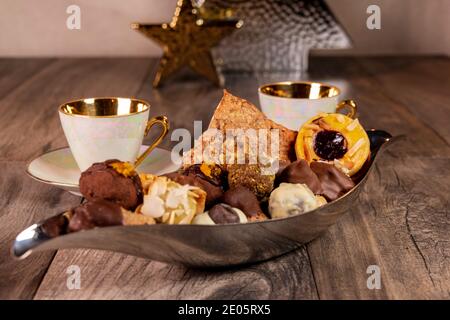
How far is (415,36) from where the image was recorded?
6.39ft

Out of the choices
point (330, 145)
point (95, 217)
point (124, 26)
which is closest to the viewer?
point (95, 217)

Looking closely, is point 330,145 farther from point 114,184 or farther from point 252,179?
point 114,184

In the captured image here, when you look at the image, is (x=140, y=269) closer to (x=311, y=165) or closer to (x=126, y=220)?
(x=126, y=220)

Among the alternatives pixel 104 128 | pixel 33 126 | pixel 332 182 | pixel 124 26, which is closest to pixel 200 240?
pixel 332 182

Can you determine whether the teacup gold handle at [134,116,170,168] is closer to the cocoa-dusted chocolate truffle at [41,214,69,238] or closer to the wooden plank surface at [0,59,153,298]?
the wooden plank surface at [0,59,153,298]

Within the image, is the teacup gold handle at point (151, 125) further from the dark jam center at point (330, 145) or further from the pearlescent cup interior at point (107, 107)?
the dark jam center at point (330, 145)

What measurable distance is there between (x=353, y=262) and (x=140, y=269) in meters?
0.20

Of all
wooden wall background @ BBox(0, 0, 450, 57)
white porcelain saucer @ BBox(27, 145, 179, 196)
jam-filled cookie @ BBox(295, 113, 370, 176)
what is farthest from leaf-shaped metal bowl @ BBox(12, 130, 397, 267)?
wooden wall background @ BBox(0, 0, 450, 57)

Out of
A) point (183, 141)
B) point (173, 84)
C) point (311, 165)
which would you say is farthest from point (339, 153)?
point (173, 84)

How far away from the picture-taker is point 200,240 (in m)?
0.57

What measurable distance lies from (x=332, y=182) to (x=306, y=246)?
72mm

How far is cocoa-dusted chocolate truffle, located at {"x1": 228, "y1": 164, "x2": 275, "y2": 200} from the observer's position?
667 millimetres

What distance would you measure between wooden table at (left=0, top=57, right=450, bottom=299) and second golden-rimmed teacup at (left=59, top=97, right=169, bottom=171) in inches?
2.8

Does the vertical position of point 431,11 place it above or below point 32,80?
above
